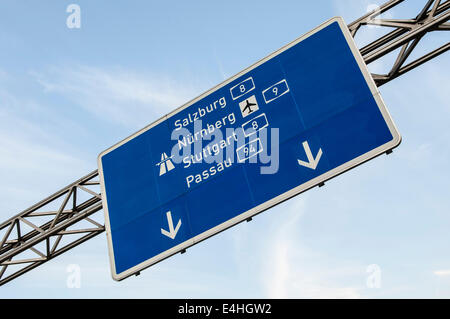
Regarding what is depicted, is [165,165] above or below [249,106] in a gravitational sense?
below

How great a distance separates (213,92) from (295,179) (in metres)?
1.90

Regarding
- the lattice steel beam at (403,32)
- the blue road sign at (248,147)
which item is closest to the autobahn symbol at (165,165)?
the blue road sign at (248,147)

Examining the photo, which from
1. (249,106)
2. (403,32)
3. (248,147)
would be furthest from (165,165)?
(403,32)

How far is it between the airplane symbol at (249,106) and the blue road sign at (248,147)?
0.01m

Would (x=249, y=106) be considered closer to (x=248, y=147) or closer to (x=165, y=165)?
(x=248, y=147)

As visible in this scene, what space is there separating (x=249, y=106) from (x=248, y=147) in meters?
0.60

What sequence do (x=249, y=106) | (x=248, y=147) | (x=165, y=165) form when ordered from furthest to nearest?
(x=165, y=165)
(x=249, y=106)
(x=248, y=147)

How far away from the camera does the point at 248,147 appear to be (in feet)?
15.4

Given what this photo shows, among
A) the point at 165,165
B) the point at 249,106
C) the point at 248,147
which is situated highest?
the point at 249,106

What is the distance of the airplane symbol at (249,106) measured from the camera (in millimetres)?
4871

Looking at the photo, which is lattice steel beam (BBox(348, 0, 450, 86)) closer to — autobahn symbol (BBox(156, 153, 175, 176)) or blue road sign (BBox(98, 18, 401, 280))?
blue road sign (BBox(98, 18, 401, 280))

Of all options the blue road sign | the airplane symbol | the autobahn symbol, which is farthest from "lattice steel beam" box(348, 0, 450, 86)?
the autobahn symbol

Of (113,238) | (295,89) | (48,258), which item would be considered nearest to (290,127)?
(295,89)

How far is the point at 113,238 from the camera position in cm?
543
